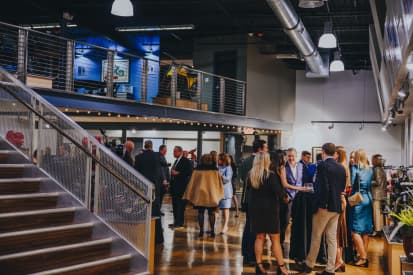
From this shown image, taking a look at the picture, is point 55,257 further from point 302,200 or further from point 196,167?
point 196,167

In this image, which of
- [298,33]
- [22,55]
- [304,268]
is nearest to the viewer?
[304,268]

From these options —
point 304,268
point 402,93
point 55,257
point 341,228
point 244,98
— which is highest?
point 244,98

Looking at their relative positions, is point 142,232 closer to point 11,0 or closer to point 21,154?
point 21,154

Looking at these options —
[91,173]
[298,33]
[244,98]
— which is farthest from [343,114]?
[91,173]

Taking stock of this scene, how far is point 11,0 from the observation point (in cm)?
1412

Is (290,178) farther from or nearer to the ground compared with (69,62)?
nearer to the ground

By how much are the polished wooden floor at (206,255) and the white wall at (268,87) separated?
6.92 metres

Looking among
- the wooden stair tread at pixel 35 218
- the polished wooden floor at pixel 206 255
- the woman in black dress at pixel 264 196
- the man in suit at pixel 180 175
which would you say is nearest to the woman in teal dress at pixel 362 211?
the polished wooden floor at pixel 206 255

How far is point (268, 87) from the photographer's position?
17.2m

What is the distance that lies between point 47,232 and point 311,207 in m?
3.43

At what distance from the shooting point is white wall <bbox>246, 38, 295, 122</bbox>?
16.3m

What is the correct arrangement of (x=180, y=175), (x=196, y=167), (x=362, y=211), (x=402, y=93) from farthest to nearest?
(x=180, y=175)
(x=196, y=167)
(x=402, y=93)
(x=362, y=211)

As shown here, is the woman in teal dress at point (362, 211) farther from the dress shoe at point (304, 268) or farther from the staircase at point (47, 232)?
the staircase at point (47, 232)

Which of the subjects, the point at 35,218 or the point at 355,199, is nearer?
the point at 35,218
